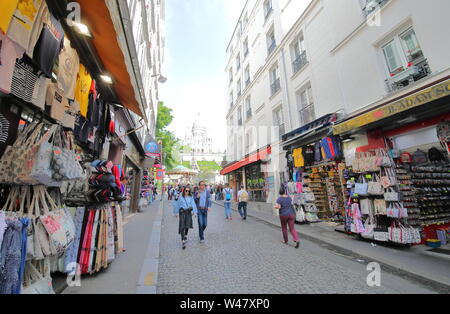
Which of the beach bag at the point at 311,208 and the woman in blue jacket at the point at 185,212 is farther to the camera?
the beach bag at the point at 311,208

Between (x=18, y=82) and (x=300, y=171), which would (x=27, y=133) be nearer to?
(x=18, y=82)

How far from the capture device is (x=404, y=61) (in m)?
5.85

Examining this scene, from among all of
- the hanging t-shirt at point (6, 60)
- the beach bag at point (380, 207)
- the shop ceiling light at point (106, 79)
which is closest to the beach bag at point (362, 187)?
the beach bag at point (380, 207)

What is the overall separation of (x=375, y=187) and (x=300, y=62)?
7984 millimetres

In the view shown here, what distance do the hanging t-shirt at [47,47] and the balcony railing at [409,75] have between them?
8.35 meters

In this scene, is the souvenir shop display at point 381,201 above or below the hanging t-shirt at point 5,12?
below

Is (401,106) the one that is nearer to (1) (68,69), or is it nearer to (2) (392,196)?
(2) (392,196)

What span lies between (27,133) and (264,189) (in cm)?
1244

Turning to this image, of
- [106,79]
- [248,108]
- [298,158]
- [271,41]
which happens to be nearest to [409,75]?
[298,158]

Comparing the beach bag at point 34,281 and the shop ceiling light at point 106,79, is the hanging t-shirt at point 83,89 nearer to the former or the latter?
the shop ceiling light at point 106,79

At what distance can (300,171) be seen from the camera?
9.46 metres

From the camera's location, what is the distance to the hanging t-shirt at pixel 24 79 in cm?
240
